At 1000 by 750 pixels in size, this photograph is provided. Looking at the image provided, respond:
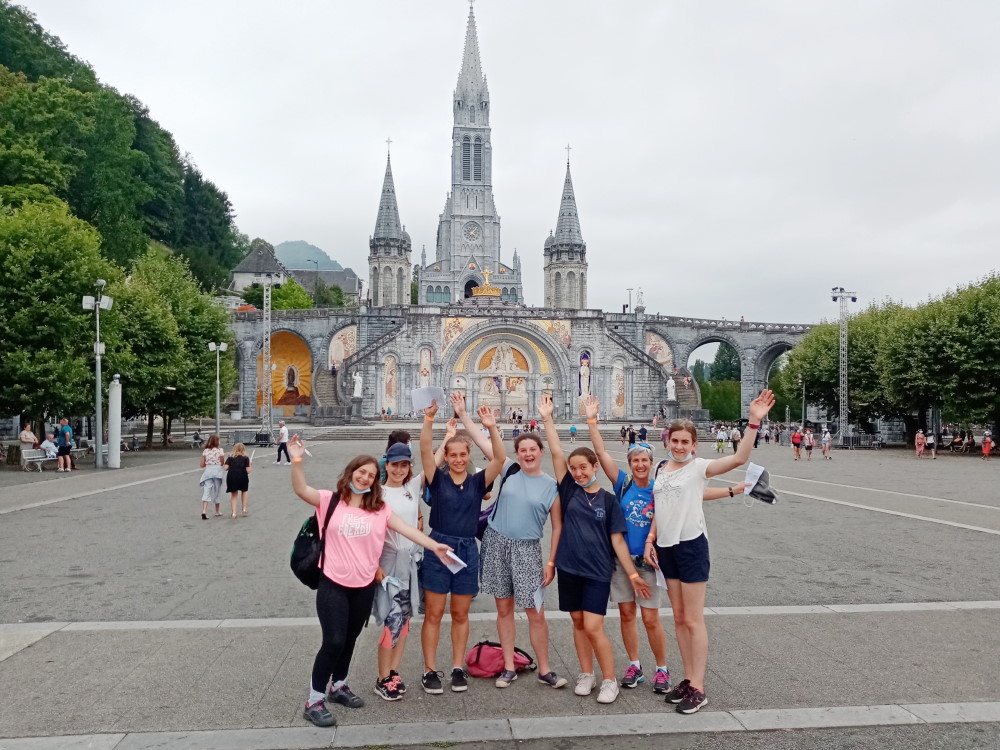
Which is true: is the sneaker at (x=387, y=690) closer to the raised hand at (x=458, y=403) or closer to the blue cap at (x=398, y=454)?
the blue cap at (x=398, y=454)

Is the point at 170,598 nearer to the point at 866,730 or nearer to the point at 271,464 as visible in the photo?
the point at 866,730

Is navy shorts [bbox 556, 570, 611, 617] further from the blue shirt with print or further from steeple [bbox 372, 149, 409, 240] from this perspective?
steeple [bbox 372, 149, 409, 240]

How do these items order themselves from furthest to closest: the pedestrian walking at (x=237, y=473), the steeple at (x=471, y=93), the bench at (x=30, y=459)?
the steeple at (x=471, y=93) < the bench at (x=30, y=459) < the pedestrian walking at (x=237, y=473)

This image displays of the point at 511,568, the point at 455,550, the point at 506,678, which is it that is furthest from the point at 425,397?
the point at 506,678

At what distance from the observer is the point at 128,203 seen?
41.9 metres

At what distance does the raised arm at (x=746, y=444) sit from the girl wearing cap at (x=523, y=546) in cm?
101

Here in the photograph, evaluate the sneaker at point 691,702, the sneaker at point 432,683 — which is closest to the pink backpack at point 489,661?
the sneaker at point 432,683

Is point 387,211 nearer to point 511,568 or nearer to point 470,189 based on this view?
point 470,189

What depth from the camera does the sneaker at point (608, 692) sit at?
4.77 metres

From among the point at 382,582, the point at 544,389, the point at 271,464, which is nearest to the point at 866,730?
the point at 382,582

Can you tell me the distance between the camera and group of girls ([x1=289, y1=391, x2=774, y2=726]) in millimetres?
4590

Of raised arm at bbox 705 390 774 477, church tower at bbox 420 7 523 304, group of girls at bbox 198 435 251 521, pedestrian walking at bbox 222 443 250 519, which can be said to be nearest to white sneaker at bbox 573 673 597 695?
raised arm at bbox 705 390 774 477

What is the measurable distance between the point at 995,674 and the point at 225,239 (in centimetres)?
7534

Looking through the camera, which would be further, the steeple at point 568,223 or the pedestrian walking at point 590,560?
the steeple at point 568,223
